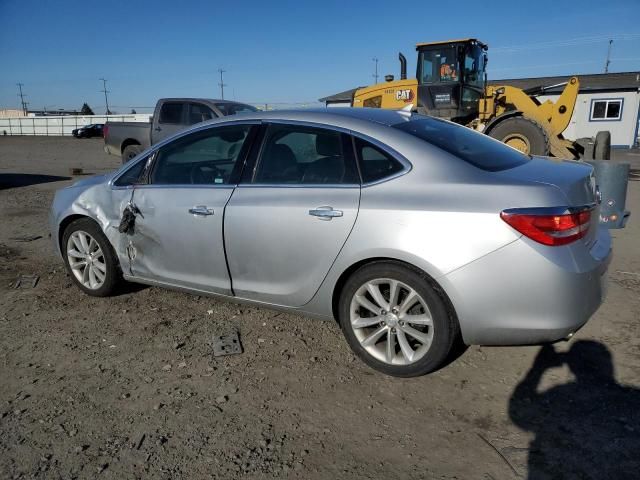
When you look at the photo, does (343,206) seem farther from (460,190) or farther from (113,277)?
(113,277)

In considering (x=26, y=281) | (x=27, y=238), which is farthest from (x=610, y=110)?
(x=26, y=281)

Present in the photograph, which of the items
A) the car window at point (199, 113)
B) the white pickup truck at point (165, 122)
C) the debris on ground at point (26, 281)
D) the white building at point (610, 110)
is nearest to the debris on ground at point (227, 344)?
the debris on ground at point (26, 281)

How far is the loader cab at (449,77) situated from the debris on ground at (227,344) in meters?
9.46

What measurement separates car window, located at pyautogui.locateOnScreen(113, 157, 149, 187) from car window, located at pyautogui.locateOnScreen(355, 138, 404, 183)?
6.27 ft

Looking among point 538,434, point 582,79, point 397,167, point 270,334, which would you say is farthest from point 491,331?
point 582,79

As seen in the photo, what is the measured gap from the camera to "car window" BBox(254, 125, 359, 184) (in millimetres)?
3232

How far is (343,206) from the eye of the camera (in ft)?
10.0

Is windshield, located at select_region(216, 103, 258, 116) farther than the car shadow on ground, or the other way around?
the car shadow on ground

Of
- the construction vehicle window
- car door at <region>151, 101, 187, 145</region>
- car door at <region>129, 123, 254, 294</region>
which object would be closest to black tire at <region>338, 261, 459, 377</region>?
car door at <region>129, 123, 254, 294</region>

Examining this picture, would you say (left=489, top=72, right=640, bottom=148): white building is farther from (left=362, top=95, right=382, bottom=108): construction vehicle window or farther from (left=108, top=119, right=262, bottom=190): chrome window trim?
(left=108, top=119, right=262, bottom=190): chrome window trim

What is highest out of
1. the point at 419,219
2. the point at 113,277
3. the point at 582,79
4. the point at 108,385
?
the point at 582,79

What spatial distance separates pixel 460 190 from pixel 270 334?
1.79 metres

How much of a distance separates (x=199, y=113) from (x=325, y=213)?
8.93 metres

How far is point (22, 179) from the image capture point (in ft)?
42.9
